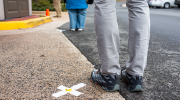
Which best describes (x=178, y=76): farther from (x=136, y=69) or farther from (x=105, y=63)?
(x=105, y=63)

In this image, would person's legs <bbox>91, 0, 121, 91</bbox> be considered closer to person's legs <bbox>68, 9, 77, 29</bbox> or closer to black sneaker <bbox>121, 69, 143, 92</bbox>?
black sneaker <bbox>121, 69, 143, 92</bbox>

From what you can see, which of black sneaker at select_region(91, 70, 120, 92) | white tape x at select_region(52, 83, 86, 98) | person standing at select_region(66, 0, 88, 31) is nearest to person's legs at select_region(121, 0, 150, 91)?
black sneaker at select_region(91, 70, 120, 92)

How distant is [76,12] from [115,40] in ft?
11.9

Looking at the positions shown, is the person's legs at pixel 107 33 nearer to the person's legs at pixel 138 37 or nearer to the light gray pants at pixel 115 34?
the light gray pants at pixel 115 34

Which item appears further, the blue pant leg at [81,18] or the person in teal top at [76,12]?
the blue pant leg at [81,18]

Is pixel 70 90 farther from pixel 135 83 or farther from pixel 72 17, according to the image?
pixel 72 17

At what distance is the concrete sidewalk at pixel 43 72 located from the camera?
4.62 ft

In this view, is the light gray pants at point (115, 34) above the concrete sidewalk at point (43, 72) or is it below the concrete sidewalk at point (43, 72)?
above

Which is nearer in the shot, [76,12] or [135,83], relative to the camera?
[135,83]

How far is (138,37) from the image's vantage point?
1.39 metres

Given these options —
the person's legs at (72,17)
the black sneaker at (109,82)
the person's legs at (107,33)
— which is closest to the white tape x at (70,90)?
the black sneaker at (109,82)

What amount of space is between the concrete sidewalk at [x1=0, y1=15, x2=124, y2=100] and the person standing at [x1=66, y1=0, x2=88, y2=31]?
183cm

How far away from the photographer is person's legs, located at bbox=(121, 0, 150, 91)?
138cm

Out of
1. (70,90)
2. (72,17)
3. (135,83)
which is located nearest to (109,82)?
(135,83)
